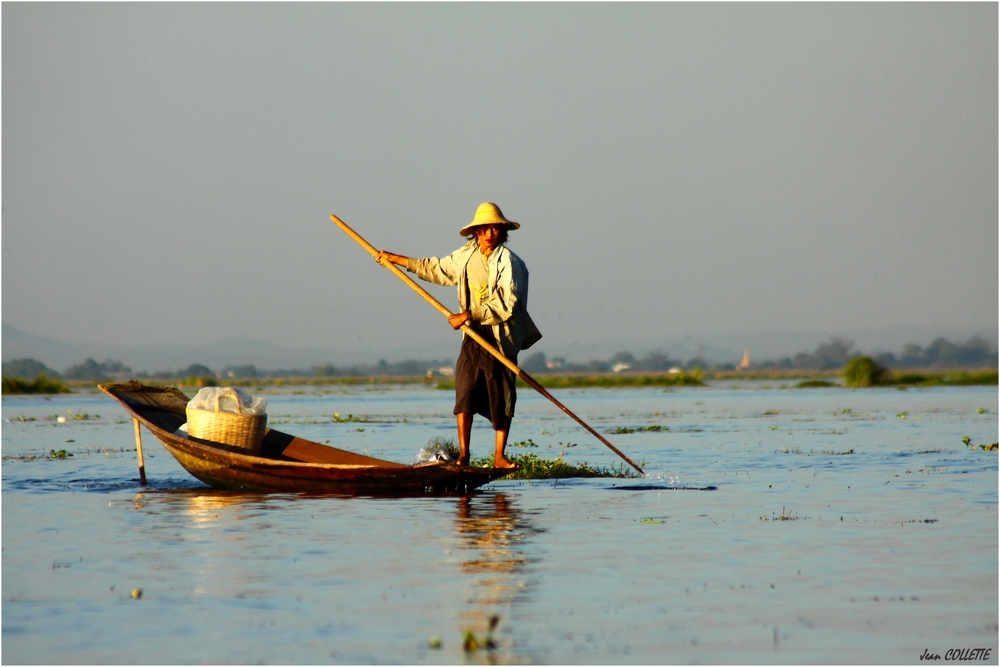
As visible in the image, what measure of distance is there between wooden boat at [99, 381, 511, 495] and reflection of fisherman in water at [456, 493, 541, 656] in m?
0.30

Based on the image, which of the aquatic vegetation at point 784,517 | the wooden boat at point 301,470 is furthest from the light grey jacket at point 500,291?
the aquatic vegetation at point 784,517

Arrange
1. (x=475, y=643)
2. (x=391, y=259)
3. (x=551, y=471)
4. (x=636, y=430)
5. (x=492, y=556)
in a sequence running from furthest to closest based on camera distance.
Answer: (x=636, y=430)
(x=551, y=471)
(x=391, y=259)
(x=492, y=556)
(x=475, y=643)

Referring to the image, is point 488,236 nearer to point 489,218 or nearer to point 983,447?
point 489,218

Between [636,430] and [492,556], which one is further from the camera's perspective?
[636,430]

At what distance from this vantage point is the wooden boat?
29.4 ft

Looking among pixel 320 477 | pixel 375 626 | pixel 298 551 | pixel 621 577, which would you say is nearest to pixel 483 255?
pixel 320 477

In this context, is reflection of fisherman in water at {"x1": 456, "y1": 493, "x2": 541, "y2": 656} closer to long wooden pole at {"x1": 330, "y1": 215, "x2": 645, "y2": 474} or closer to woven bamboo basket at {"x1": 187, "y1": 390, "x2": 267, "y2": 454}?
long wooden pole at {"x1": 330, "y1": 215, "x2": 645, "y2": 474}

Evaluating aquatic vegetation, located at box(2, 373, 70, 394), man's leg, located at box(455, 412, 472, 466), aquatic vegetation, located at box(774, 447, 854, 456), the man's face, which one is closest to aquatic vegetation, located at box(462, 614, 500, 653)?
man's leg, located at box(455, 412, 472, 466)

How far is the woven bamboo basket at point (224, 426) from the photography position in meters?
10.1

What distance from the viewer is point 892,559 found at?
614 cm

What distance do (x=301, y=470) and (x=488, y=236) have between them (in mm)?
2423

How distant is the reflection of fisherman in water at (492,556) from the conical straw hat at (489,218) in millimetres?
2210

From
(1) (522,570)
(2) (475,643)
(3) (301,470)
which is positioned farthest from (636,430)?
(2) (475,643)

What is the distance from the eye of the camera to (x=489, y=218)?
365 inches
